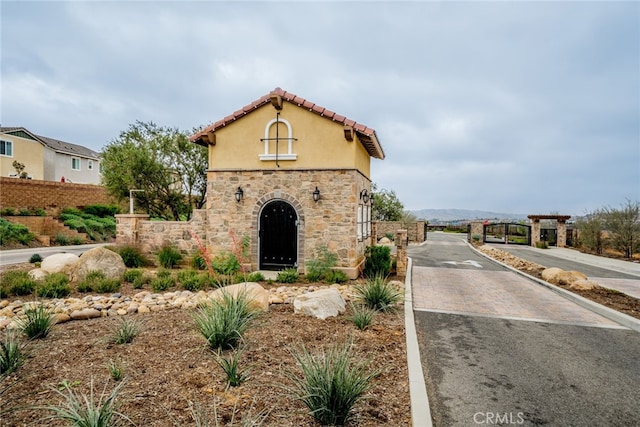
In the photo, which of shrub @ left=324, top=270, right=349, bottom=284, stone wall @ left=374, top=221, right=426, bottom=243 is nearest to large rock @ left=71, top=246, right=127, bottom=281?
shrub @ left=324, top=270, right=349, bottom=284

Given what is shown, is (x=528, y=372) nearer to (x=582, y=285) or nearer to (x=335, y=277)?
(x=335, y=277)

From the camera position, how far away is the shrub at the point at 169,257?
11.6 meters

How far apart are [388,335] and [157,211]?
603 inches

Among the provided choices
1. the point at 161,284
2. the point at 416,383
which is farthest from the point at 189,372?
the point at 161,284

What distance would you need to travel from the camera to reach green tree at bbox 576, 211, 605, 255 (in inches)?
755

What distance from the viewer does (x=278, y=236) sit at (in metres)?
11.4

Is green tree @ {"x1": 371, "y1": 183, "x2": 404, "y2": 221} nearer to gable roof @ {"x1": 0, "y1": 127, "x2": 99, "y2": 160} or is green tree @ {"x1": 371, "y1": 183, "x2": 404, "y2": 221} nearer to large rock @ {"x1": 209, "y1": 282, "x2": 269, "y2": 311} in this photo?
large rock @ {"x1": 209, "y1": 282, "x2": 269, "y2": 311}

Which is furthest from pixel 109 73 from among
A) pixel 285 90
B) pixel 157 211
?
pixel 285 90

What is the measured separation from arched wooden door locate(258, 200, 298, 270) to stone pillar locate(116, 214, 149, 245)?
5170 mm

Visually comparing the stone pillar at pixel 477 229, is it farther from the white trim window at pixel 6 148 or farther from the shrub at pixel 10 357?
the white trim window at pixel 6 148

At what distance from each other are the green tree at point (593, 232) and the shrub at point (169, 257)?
75.0 ft

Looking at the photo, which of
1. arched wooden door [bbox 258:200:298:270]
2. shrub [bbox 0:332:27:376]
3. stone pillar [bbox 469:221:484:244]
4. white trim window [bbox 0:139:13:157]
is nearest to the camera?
shrub [bbox 0:332:27:376]

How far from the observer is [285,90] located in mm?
11016

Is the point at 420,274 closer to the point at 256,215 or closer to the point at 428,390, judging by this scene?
the point at 256,215
